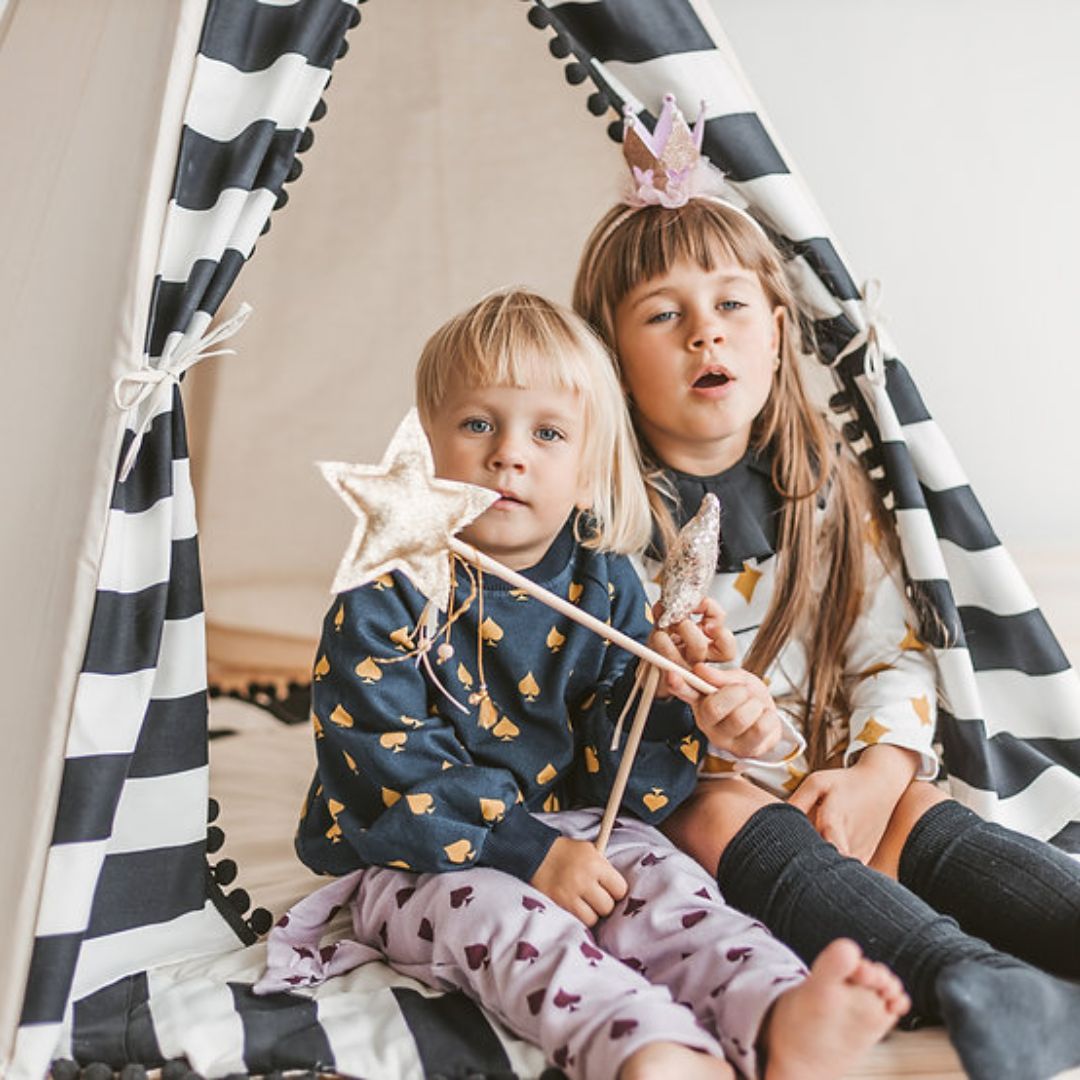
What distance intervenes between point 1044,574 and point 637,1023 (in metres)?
1.77

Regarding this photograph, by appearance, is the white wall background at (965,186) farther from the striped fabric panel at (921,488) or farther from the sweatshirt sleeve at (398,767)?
the sweatshirt sleeve at (398,767)

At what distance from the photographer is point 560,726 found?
1515 millimetres

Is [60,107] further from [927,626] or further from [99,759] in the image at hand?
[927,626]

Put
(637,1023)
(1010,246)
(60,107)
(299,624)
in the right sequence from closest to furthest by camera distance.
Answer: (637,1023)
(60,107)
(299,624)
(1010,246)

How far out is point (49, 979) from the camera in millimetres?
1300

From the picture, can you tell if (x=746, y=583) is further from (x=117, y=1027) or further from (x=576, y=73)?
(x=117, y=1027)

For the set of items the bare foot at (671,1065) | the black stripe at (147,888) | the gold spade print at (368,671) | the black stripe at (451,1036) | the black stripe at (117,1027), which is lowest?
the black stripe at (117,1027)

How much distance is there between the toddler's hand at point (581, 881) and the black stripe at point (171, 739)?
35 centimetres

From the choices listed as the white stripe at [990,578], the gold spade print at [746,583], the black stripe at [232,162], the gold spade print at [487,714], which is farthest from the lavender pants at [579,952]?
the black stripe at [232,162]

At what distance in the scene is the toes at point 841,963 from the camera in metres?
1.12

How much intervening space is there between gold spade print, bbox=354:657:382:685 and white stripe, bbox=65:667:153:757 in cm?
18

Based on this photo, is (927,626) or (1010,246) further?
(1010,246)

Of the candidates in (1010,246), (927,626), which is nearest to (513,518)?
(927,626)

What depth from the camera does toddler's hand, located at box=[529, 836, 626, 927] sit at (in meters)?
1.37
